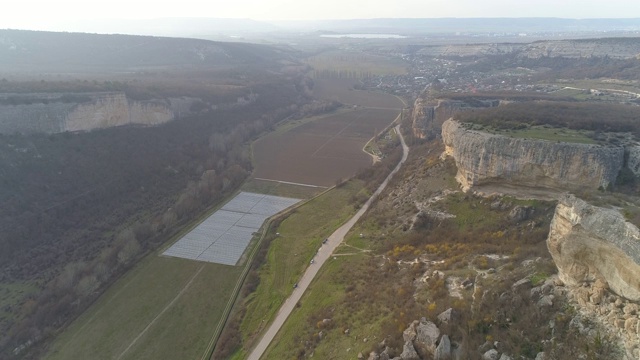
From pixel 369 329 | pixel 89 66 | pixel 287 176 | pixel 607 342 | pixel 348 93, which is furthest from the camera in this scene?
pixel 348 93

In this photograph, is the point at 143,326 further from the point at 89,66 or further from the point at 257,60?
the point at 257,60

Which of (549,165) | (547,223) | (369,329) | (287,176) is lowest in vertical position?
(287,176)

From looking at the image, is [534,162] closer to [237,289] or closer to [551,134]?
[551,134]

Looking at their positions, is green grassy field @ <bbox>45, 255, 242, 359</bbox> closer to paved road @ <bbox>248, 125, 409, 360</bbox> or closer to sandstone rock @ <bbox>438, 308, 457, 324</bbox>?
paved road @ <bbox>248, 125, 409, 360</bbox>

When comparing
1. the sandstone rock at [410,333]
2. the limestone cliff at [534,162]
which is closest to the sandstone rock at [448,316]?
the sandstone rock at [410,333]

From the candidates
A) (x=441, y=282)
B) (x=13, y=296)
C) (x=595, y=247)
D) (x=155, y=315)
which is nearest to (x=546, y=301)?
(x=595, y=247)

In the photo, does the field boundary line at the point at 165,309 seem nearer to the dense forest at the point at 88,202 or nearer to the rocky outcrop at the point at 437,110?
the dense forest at the point at 88,202

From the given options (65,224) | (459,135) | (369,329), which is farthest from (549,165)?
(65,224)

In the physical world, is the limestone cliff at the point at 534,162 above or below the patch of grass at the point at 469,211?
above
